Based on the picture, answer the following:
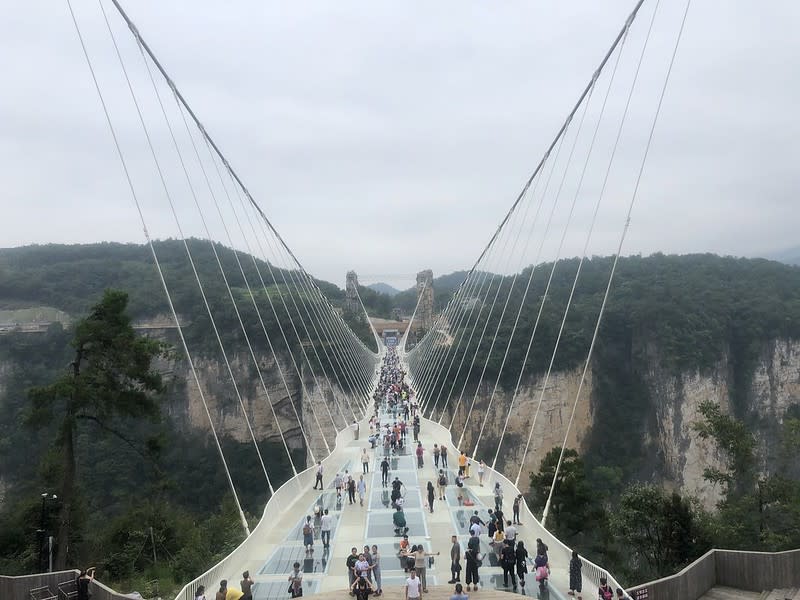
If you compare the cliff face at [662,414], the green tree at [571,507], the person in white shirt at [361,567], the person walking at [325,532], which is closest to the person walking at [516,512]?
the person walking at [325,532]

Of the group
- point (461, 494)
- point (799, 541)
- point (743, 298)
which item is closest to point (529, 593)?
point (461, 494)

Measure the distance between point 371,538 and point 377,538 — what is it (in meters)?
0.10

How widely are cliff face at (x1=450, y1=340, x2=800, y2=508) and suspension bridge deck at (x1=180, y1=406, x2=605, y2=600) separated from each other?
103ft

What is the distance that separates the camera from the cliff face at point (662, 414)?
45.8 meters

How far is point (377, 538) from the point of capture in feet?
35.3

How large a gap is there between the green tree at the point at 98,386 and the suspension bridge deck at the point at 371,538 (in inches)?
216

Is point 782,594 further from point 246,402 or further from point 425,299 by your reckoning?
point 425,299

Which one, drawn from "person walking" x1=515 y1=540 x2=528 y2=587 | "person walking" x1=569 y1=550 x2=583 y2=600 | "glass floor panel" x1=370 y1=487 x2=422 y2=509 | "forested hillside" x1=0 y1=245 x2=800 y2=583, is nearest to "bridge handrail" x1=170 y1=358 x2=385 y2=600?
"glass floor panel" x1=370 y1=487 x2=422 y2=509

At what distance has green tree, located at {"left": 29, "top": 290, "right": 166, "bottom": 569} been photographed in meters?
15.7

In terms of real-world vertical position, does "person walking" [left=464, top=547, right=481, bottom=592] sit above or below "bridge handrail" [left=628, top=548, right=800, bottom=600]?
above

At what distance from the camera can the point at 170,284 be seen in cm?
5394

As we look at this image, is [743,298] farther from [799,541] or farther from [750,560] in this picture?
[750,560]

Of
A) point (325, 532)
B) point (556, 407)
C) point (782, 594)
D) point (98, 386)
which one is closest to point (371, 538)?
point (325, 532)

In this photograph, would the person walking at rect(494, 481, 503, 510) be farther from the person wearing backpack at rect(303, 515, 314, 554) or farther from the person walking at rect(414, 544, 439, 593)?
the person walking at rect(414, 544, 439, 593)
